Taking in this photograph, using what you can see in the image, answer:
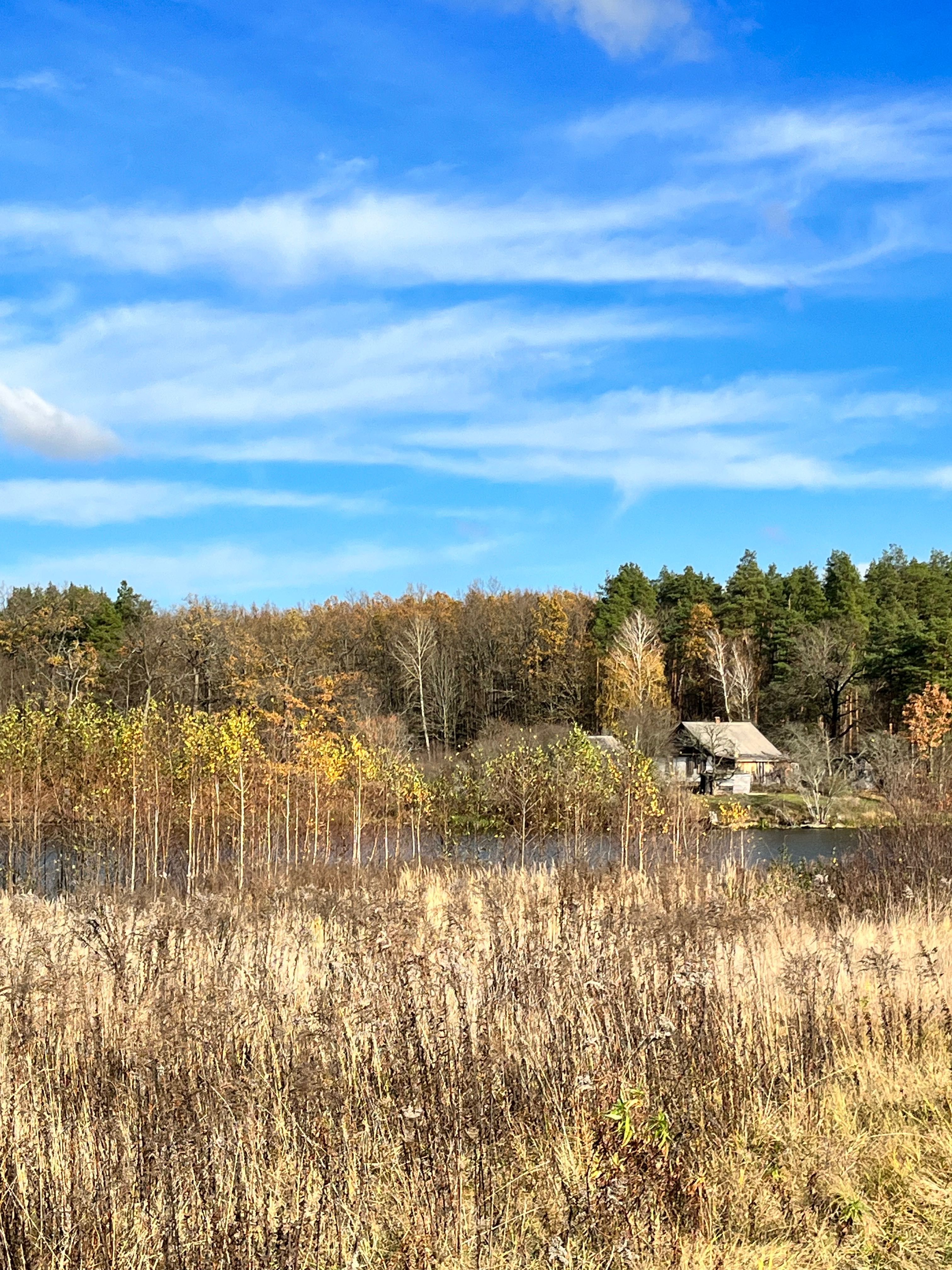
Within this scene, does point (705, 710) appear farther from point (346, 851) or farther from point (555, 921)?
point (555, 921)

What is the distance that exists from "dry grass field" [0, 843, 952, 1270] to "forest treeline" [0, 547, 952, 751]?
106ft

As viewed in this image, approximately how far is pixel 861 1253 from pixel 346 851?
16.7 metres

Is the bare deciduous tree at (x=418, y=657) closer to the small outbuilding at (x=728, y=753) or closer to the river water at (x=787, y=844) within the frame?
the small outbuilding at (x=728, y=753)

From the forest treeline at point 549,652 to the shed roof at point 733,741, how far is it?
96.4 inches

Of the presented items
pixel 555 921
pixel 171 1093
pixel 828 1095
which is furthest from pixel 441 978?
pixel 555 921

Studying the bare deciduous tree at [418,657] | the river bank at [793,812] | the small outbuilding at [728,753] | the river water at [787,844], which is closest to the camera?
the river water at [787,844]

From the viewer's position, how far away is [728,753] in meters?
46.8

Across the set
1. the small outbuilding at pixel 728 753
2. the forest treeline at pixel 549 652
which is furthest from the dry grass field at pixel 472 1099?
the small outbuilding at pixel 728 753

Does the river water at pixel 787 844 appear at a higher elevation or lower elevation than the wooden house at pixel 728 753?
lower

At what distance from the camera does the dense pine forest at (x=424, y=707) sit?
19391mm

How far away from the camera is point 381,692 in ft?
199

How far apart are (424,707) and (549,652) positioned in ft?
31.7

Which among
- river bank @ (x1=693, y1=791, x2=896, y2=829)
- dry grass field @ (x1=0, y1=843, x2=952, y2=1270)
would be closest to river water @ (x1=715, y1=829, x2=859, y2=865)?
river bank @ (x1=693, y1=791, x2=896, y2=829)

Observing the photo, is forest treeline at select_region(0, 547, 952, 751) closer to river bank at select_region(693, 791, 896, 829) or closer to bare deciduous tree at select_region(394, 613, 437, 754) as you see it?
bare deciduous tree at select_region(394, 613, 437, 754)
